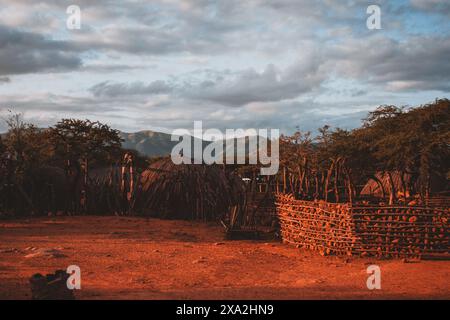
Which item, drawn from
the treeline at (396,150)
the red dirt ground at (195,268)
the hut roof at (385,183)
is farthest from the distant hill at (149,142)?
the red dirt ground at (195,268)

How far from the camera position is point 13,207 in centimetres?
1612

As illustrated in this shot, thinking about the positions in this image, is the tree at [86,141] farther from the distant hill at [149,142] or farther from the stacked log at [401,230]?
the distant hill at [149,142]

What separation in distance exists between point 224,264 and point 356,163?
1411cm

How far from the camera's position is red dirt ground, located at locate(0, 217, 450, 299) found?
671 centimetres

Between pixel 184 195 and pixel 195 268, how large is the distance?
321 inches

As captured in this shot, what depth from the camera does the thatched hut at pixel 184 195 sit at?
16.5m

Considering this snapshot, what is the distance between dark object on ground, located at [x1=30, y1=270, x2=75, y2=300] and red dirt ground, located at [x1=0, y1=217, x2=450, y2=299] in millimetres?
517

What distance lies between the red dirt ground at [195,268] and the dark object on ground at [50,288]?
1.70ft

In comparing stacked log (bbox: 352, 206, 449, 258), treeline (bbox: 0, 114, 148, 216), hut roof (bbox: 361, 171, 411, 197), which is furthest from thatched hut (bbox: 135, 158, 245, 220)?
stacked log (bbox: 352, 206, 449, 258)

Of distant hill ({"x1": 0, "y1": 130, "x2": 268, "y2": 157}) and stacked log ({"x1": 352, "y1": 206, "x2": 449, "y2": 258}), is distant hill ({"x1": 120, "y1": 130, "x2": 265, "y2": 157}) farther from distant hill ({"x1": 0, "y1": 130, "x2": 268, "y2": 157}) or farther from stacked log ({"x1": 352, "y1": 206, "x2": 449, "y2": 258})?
stacked log ({"x1": 352, "y1": 206, "x2": 449, "y2": 258})
